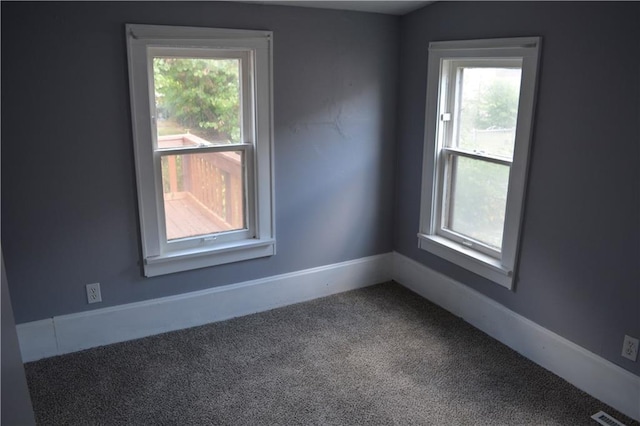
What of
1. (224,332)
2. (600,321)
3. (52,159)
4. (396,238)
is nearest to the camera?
(600,321)

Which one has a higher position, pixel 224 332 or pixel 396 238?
pixel 396 238

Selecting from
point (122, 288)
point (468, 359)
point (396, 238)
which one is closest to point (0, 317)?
point (122, 288)

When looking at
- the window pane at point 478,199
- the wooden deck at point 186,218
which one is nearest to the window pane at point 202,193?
the wooden deck at point 186,218

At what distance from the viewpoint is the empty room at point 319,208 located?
2586 millimetres

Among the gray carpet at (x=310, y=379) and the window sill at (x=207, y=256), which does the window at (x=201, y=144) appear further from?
the gray carpet at (x=310, y=379)

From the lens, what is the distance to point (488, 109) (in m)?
3.18

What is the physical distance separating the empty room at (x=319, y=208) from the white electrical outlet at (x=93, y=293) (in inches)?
0.9

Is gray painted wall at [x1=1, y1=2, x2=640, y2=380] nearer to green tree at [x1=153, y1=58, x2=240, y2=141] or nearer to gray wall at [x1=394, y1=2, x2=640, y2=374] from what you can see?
gray wall at [x1=394, y1=2, x2=640, y2=374]

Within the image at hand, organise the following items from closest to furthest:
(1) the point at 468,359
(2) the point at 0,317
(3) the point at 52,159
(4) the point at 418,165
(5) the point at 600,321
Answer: (2) the point at 0,317
(5) the point at 600,321
(3) the point at 52,159
(1) the point at 468,359
(4) the point at 418,165

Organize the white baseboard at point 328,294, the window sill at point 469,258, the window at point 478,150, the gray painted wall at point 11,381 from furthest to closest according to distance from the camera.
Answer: the window sill at point 469,258
the window at point 478,150
the white baseboard at point 328,294
the gray painted wall at point 11,381

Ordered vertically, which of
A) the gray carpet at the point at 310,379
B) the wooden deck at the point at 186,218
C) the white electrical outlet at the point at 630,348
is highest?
the wooden deck at the point at 186,218

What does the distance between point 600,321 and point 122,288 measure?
105 inches

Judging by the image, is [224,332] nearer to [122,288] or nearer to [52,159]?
[122,288]

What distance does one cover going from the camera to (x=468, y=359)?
3051mm
